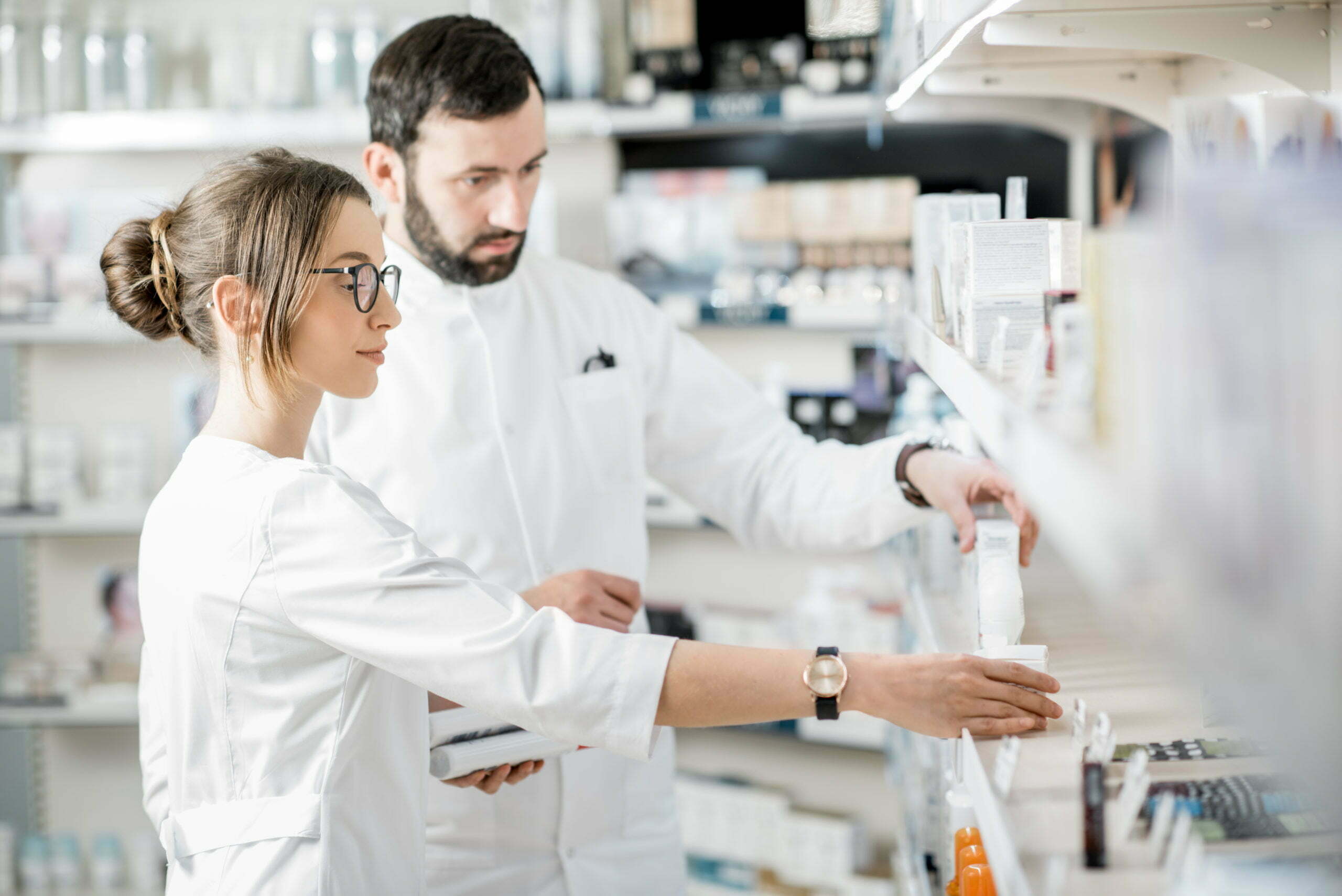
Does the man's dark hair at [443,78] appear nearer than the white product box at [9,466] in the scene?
Yes

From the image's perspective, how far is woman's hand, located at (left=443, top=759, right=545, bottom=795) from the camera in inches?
57.9

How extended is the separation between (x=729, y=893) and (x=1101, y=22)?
7.87ft

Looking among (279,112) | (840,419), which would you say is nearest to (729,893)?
(840,419)

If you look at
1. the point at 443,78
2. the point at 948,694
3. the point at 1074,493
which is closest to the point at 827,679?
the point at 948,694

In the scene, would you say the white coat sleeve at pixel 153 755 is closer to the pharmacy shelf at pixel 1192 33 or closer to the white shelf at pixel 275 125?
the pharmacy shelf at pixel 1192 33

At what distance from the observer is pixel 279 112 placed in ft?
10.2

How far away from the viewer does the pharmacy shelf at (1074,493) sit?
55 centimetres

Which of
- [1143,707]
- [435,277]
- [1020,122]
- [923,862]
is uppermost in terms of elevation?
[1020,122]

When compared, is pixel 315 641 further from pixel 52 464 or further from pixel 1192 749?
pixel 52 464

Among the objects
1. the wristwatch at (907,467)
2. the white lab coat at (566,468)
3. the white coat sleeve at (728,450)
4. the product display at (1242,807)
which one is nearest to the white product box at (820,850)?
the white lab coat at (566,468)

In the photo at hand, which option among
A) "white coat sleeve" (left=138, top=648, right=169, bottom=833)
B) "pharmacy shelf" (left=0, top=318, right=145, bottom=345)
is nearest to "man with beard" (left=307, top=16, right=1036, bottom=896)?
"white coat sleeve" (left=138, top=648, right=169, bottom=833)

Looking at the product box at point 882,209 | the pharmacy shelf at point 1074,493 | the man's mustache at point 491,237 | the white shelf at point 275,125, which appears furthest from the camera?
the white shelf at point 275,125

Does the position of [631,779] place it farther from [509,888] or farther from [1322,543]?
[1322,543]

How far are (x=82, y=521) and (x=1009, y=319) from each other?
2788 millimetres
